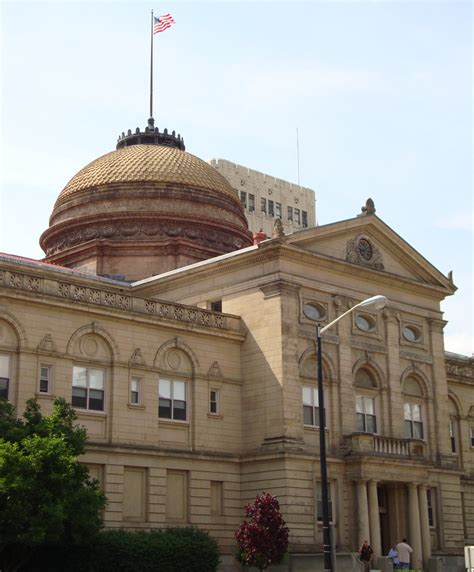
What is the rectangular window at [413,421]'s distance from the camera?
168 feet

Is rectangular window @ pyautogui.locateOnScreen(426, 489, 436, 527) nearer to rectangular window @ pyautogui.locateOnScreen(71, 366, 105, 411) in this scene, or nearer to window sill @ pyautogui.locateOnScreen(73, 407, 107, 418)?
window sill @ pyautogui.locateOnScreen(73, 407, 107, 418)

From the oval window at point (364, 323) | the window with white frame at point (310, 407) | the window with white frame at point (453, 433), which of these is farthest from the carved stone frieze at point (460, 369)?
the window with white frame at point (310, 407)

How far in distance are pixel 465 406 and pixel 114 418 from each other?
25428mm

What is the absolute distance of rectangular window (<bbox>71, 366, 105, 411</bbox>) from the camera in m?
41.0

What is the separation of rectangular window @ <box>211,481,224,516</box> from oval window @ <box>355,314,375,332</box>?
10.5 meters

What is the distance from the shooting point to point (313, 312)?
4791cm

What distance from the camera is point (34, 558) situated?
36.6m

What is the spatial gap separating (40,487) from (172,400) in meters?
13.4

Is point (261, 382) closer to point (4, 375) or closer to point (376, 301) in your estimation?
point (4, 375)

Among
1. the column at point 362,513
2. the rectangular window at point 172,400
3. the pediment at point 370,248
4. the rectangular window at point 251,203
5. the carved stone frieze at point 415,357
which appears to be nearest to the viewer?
the rectangular window at point 172,400

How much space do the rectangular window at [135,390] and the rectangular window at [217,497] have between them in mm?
5267

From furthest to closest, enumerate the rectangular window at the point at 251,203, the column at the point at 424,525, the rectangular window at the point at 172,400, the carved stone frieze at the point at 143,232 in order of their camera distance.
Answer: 1. the rectangular window at the point at 251,203
2. the carved stone frieze at the point at 143,232
3. the column at the point at 424,525
4. the rectangular window at the point at 172,400

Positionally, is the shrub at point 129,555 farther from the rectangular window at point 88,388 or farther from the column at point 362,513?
the column at point 362,513

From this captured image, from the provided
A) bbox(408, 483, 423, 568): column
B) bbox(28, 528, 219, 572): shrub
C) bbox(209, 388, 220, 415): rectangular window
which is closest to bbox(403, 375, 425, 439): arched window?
bbox(408, 483, 423, 568): column
